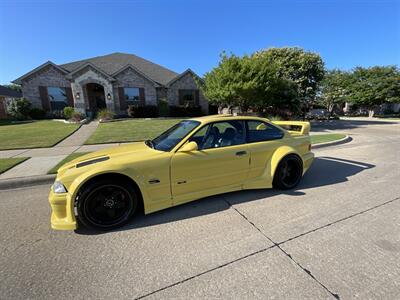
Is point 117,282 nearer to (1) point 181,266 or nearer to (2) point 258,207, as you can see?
(1) point 181,266

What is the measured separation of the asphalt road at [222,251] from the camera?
6.12 ft

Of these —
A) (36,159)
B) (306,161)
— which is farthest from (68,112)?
(306,161)

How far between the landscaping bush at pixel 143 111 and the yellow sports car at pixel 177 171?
17849 mm

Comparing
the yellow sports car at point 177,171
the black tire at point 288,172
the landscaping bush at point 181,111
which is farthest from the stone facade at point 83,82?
the black tire at point 288,172

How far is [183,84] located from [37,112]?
1454 centimetres

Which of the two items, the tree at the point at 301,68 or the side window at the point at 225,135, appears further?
the tree at the point at 301,68

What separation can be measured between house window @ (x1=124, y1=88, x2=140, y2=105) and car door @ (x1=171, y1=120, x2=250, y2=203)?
19520mm

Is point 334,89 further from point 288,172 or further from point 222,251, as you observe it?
point 222,251

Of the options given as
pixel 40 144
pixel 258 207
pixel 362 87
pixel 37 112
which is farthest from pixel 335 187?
pixel 362 87

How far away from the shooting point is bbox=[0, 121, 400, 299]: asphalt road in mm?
1865

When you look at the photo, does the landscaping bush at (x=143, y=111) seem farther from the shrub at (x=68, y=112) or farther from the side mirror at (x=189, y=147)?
the side mirror at (x=189, y=147)

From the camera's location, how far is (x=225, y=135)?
12.2 ft

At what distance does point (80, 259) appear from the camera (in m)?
2.28

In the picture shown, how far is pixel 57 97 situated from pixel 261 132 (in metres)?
23.0
